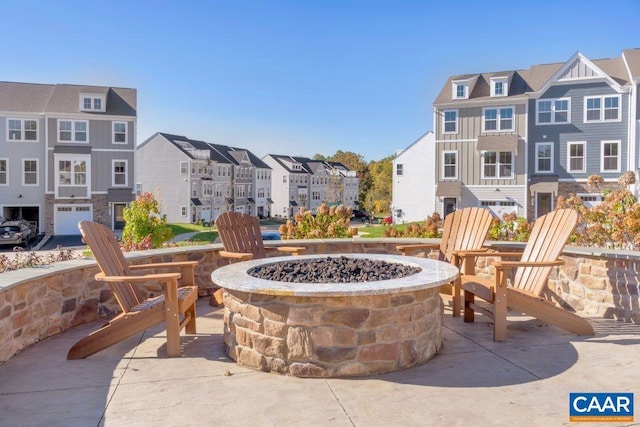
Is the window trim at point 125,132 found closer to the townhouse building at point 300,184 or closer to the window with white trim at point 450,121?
the window with white trim at point 450,121

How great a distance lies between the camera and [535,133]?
25.8m

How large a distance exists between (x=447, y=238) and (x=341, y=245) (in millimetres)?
1721

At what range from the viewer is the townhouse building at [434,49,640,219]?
24.2 m

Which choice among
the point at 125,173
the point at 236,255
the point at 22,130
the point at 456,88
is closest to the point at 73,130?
the point at 22,130

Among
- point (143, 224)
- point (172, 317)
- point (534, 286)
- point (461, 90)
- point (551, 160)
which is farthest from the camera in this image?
point (461, 90)

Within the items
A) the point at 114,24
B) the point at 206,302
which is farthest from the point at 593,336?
the point at 114,24

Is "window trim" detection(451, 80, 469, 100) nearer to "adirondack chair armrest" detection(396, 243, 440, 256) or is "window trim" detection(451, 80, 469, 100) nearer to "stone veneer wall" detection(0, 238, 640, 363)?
"adirondack chair armrest" detection(396, 243, 440, 256)

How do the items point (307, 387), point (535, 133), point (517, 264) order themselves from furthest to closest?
point (535, 133) < point (517, 264) < point (307, 387)

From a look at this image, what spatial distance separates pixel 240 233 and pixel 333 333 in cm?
303

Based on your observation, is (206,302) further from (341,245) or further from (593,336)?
(593,336)

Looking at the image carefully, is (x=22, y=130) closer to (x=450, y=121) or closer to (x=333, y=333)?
(x=450, y=121)

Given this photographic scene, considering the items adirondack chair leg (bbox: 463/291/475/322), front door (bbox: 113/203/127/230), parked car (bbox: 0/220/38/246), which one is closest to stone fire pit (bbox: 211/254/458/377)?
adirondack chair leg (bbox: 463/291/475/322)

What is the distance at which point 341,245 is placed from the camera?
759 cm

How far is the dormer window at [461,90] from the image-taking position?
2670 cm
